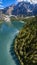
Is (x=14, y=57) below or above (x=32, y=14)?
below

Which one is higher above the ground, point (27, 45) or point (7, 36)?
point (7, 36)

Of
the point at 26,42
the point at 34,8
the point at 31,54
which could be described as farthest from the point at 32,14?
the point at 31,54

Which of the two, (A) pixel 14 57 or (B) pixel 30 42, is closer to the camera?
(A) pixel 14 57

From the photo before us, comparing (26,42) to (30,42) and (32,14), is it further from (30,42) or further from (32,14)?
(32,14)

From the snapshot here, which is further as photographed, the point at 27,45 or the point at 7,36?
the point at 7,36
